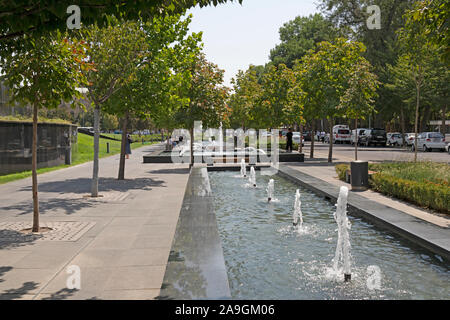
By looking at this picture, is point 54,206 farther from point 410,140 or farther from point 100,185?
point 410,140

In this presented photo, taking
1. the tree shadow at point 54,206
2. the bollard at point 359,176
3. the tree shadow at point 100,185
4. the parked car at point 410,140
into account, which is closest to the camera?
the tree shadow at point 54,206

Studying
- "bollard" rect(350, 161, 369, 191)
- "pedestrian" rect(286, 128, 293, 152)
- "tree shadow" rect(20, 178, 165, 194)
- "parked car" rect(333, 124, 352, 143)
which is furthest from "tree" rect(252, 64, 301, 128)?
"parked car" rect(333, 124, 352, 143)

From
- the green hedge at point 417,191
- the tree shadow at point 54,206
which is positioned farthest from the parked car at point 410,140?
the tree shadow at point 54,206

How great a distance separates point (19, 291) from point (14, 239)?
3.06 m

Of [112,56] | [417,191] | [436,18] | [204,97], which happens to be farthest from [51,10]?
[204,97]

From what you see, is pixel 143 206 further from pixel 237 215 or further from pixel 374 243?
pixel 374 243

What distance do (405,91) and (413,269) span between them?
4220cm

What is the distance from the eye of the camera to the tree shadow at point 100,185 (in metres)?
15.2

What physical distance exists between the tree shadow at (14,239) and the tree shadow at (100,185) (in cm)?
590

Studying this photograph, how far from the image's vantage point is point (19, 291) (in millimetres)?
5359

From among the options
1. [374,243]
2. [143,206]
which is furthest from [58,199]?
[374,243]

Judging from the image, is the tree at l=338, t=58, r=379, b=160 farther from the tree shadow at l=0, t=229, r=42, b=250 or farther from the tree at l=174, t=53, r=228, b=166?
the tree shadow at l=0, t=229, r=42, b=250

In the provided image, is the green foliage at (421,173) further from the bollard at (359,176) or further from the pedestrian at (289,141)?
the pedestrian at (289,141)
